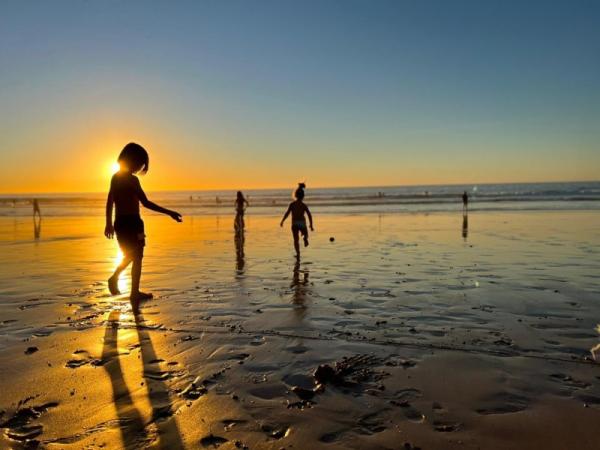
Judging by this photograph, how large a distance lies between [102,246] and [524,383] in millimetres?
16100

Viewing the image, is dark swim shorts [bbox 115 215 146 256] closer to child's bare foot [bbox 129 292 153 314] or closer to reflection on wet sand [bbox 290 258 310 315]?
child's bare foot [bbox 129 292 153 314]

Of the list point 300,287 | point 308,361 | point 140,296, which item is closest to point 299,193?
point 300,287

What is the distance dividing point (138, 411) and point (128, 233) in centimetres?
423

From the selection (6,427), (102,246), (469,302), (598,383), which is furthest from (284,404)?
(102,246)

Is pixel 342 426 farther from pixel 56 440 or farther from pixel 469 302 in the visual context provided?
pixel 469 302

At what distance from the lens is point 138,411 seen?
3607 millimetres

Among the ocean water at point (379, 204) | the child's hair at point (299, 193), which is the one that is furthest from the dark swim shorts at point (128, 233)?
the ocean water at point (379, 204)

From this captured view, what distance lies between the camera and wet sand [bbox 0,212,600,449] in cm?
333

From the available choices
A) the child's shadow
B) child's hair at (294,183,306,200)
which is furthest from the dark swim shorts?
child's hair at (294,183,306,200)

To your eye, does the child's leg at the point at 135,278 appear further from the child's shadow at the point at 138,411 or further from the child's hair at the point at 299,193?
the child's hair at the point at 299,193

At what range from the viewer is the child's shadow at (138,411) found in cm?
317

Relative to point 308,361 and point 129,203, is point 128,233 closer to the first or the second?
point 129,203

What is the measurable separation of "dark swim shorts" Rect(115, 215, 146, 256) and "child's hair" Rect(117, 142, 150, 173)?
79 centimetres

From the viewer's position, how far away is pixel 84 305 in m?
7.46
